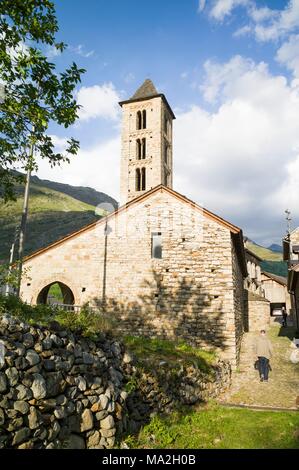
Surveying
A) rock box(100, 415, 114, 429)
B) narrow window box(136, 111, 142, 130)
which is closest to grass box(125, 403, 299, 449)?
rock box(100, 415, 114, 429)

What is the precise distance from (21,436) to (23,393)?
564 millimetres

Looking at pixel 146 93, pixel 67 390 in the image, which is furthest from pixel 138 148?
pixel 67 390

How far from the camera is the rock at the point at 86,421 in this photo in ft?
18.7

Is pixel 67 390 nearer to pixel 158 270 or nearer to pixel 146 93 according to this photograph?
pixel 158 270

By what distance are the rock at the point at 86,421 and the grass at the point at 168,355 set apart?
2540 millimetres

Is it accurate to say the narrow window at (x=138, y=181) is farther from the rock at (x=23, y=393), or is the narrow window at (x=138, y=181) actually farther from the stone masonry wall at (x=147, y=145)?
the rock at (x=23, y=393)

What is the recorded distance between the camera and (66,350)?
5.98m

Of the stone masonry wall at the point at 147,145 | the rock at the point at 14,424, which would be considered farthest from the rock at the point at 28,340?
the stone masonry wall at the point at 147,145

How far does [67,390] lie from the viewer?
5.61m

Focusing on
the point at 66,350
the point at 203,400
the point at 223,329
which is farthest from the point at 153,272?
the point at 66,350

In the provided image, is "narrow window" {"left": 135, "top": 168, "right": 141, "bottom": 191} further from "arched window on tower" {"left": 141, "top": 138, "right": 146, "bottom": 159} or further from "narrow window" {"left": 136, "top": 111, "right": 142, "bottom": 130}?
"narrow window" {"left": 136, "top": 111, "right": 142, "bottom": 130}

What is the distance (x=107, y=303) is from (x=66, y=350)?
29.0 feet

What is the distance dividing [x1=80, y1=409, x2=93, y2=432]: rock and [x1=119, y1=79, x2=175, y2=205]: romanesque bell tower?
2506 cm
